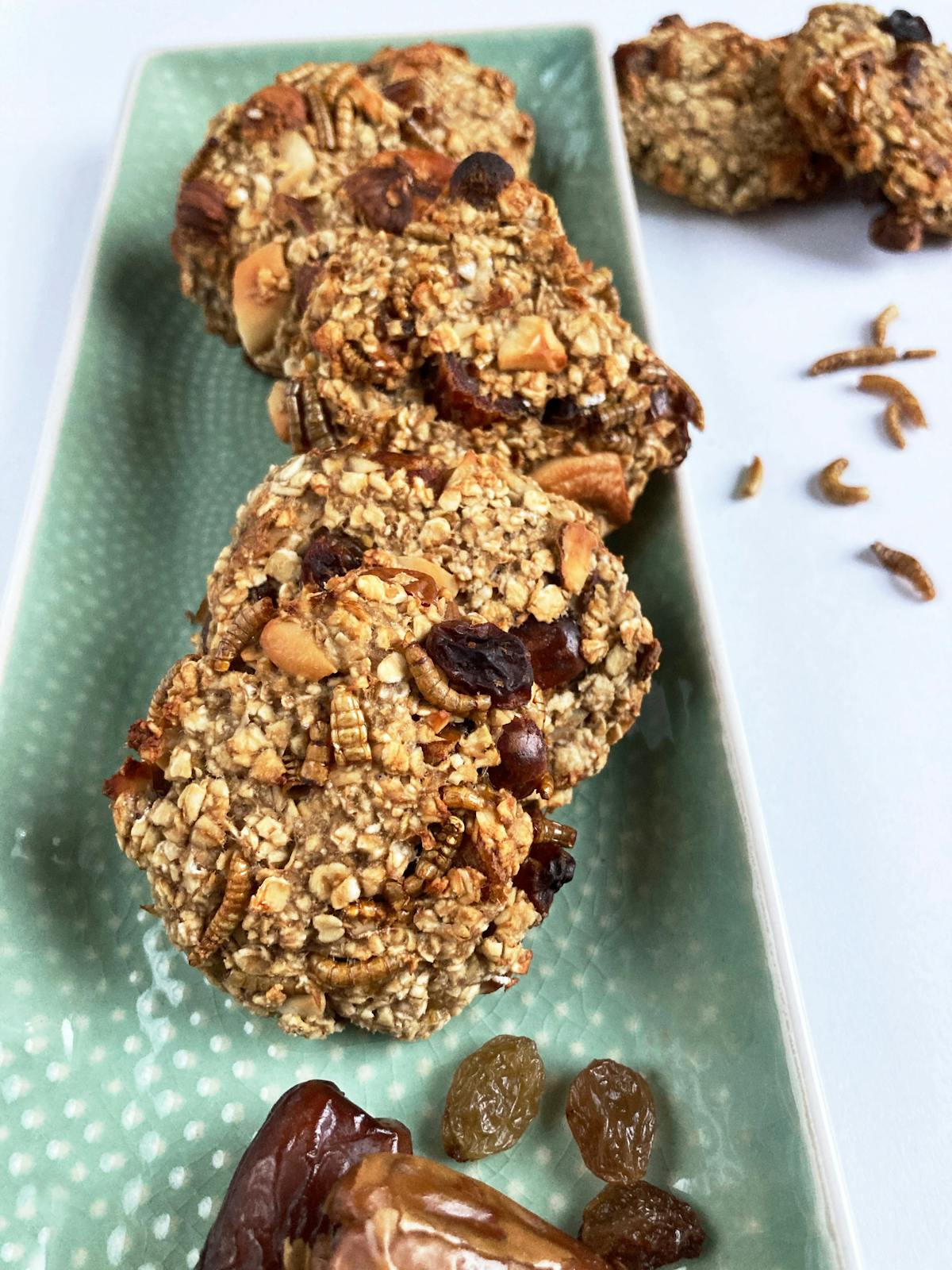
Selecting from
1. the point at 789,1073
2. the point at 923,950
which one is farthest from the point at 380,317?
the point at 923,950

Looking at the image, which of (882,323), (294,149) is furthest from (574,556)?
(882,323)

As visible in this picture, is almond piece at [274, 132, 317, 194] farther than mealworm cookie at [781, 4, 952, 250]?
No

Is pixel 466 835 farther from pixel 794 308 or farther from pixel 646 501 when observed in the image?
pixel 794 308

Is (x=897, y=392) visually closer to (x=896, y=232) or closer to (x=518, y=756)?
(x=896, y=232)

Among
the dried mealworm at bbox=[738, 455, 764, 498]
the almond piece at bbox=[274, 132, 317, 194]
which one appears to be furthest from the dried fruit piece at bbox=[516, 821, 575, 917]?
the almond piece at bbox=[274, 132, 317, 194]

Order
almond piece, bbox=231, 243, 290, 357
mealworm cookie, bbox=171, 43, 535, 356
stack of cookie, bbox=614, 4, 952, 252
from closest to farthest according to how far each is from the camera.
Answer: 1. almond piece, bbox=231, 243, 290, 357
2. mealworm cookie, bbox=171, 43, 535, 356
3. stack of cookie, bbox=614, 4, 952, 252

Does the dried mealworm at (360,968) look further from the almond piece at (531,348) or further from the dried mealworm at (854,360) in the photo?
the dried mealworm at (854,360)

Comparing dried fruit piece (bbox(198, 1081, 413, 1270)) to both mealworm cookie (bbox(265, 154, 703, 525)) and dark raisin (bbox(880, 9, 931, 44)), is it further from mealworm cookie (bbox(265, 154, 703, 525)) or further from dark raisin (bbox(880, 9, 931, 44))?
dark raisin (bbox(880, 9, 931, 44))

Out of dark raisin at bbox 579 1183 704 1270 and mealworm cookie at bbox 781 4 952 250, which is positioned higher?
mealworm cookie at bbox 781 4 952 250
